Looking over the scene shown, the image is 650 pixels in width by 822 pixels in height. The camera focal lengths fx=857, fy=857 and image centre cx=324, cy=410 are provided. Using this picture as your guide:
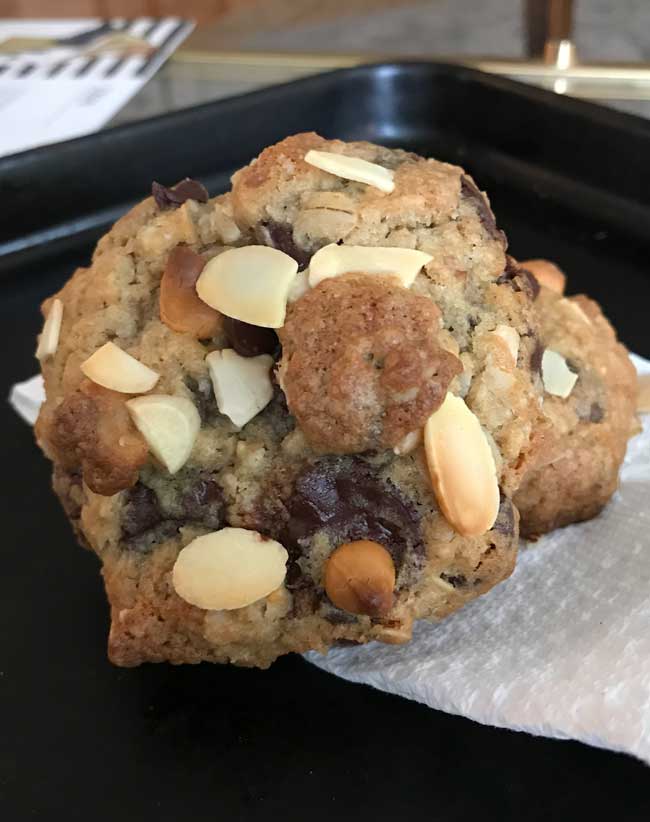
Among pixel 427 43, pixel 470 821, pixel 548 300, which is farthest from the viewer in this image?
pixel 427 43

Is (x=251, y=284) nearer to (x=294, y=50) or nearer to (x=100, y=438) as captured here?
(x=100, y=438)

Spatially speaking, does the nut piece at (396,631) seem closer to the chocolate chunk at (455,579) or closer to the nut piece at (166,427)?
the chocolate chunk at (455,579)

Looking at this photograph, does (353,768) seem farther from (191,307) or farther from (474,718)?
(191,307)

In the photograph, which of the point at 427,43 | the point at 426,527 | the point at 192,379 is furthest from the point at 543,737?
the point at 427,43

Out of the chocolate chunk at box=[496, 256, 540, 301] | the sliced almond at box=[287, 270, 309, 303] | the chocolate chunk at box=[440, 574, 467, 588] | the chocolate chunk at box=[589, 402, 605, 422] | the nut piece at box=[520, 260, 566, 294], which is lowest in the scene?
the chocolate chunk at box=[440, 574, 467, 588]

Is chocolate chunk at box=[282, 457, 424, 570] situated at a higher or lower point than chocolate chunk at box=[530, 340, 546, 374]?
lower

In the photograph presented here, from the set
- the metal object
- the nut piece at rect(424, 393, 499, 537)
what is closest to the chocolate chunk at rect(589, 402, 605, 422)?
the nut piece at rect(424, 393, 499, 537)

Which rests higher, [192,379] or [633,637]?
[192,379]

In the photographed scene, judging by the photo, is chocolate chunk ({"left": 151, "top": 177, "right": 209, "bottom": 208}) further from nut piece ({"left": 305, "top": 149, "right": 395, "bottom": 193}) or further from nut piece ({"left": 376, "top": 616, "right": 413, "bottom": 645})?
nut piece ({"left": 376, "top": 616, "right": 413, "bottom": 645})
